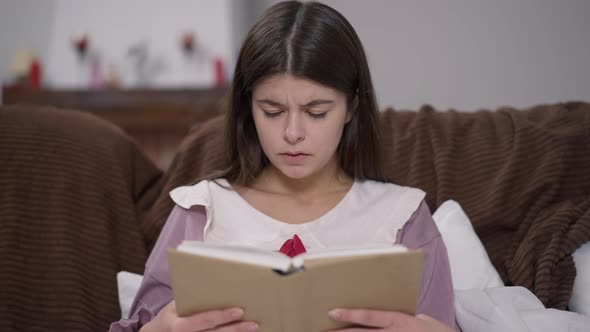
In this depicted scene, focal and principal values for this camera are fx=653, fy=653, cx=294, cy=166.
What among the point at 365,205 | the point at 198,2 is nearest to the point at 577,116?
the point at 365,205

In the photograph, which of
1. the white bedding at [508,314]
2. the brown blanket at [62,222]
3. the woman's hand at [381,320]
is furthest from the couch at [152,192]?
the woman's hand at [381,320]

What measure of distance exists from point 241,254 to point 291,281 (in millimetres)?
81

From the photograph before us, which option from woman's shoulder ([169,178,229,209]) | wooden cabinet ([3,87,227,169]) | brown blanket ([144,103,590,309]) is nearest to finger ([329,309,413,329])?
woman's shoulder ([169,178,229,209])

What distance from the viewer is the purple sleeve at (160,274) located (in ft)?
4.11

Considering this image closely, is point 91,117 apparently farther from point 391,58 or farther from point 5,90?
point 5,90

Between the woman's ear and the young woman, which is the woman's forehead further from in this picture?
the woman's ear

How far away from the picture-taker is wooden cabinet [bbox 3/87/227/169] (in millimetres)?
4152

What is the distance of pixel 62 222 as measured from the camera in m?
1.58

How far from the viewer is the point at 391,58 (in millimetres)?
3506

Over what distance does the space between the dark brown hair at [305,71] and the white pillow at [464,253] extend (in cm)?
27

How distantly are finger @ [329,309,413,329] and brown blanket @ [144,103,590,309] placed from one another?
0.67 metres

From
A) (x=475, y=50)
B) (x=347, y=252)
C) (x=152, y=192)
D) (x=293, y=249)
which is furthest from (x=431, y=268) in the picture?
(x=475, y=50)

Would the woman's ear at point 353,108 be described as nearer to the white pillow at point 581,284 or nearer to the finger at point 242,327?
the finger at point 242,327

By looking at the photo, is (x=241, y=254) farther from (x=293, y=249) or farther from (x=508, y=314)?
(x=508, y=314)
